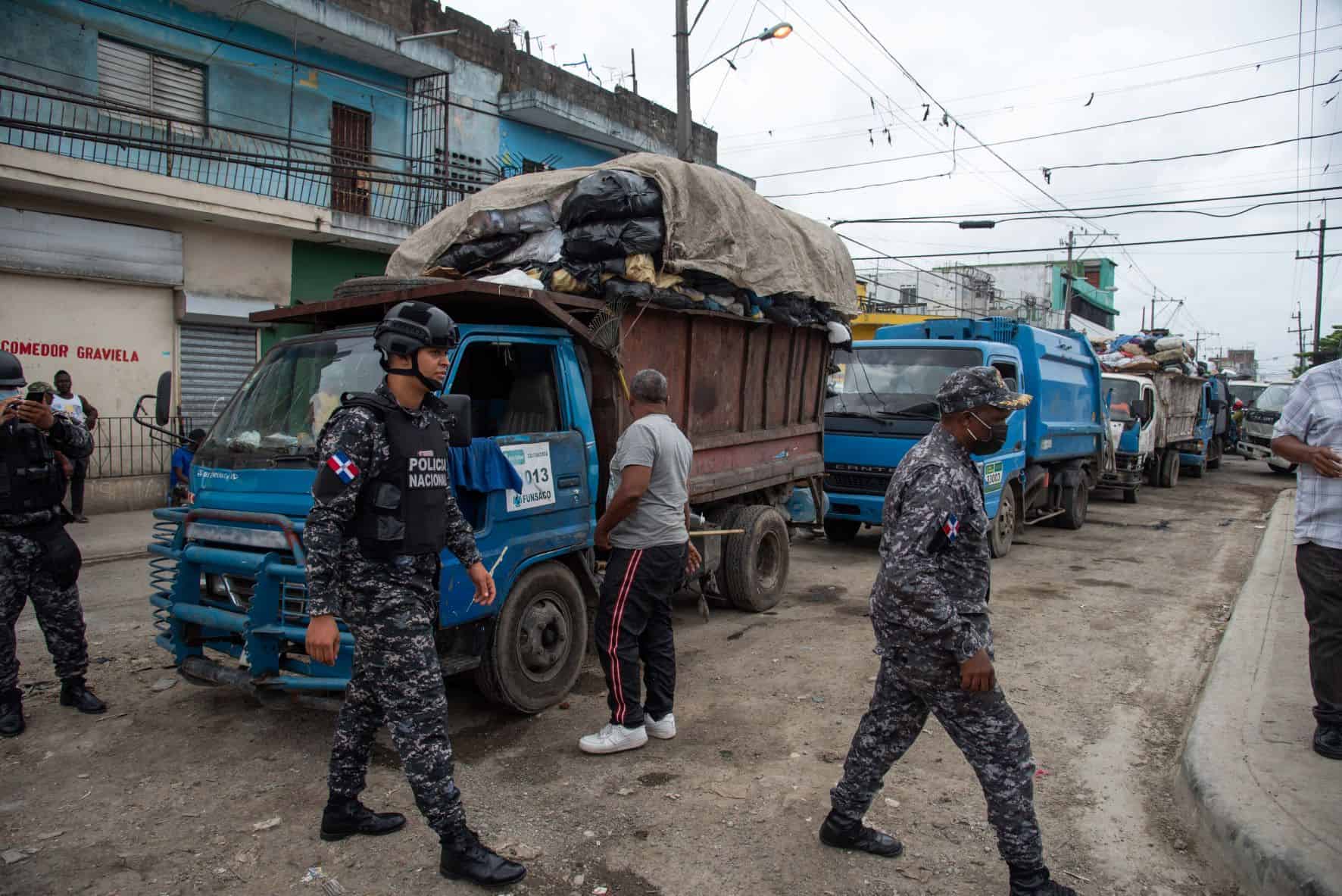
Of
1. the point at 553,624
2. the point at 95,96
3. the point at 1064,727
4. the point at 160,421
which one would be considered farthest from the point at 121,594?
the point at 95,96

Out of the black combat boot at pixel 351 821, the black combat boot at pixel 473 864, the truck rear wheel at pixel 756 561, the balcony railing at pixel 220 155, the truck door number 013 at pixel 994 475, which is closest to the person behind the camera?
the black combat boot at pixel 473 864

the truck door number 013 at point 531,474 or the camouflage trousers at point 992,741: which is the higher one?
the truck door number 013 at point 531,474

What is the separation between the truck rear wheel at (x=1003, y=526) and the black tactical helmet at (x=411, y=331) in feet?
25.1

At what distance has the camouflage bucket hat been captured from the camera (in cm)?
300

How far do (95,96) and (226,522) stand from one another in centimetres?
1047

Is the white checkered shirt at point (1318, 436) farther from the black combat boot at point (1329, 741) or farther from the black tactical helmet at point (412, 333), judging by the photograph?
the black tactical helmet at point (412, 333)

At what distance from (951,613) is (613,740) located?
2065mm

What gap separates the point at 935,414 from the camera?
8.83 metres

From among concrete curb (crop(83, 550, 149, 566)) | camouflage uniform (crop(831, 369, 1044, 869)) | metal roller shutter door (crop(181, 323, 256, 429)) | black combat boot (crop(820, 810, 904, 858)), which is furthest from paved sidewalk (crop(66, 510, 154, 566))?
camouflage uniform (crop(831, 369, 1044, 869))

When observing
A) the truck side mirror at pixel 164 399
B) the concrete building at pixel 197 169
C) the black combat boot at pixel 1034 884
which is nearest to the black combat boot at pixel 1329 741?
the black combat boot at pixel 1034 884

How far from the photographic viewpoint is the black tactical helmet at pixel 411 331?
314 centimetres

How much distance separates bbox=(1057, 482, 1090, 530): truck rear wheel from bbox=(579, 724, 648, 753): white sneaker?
9.33m

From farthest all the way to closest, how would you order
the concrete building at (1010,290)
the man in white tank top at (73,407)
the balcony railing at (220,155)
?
the concrete building at (1010,290), the balcony railing at (220,155), the man in white tank top at (73,407)

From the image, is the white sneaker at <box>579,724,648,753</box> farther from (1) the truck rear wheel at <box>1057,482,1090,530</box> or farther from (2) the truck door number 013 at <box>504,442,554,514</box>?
(1) the truck rear wheel at <box>1057,482,1090,530</box>
